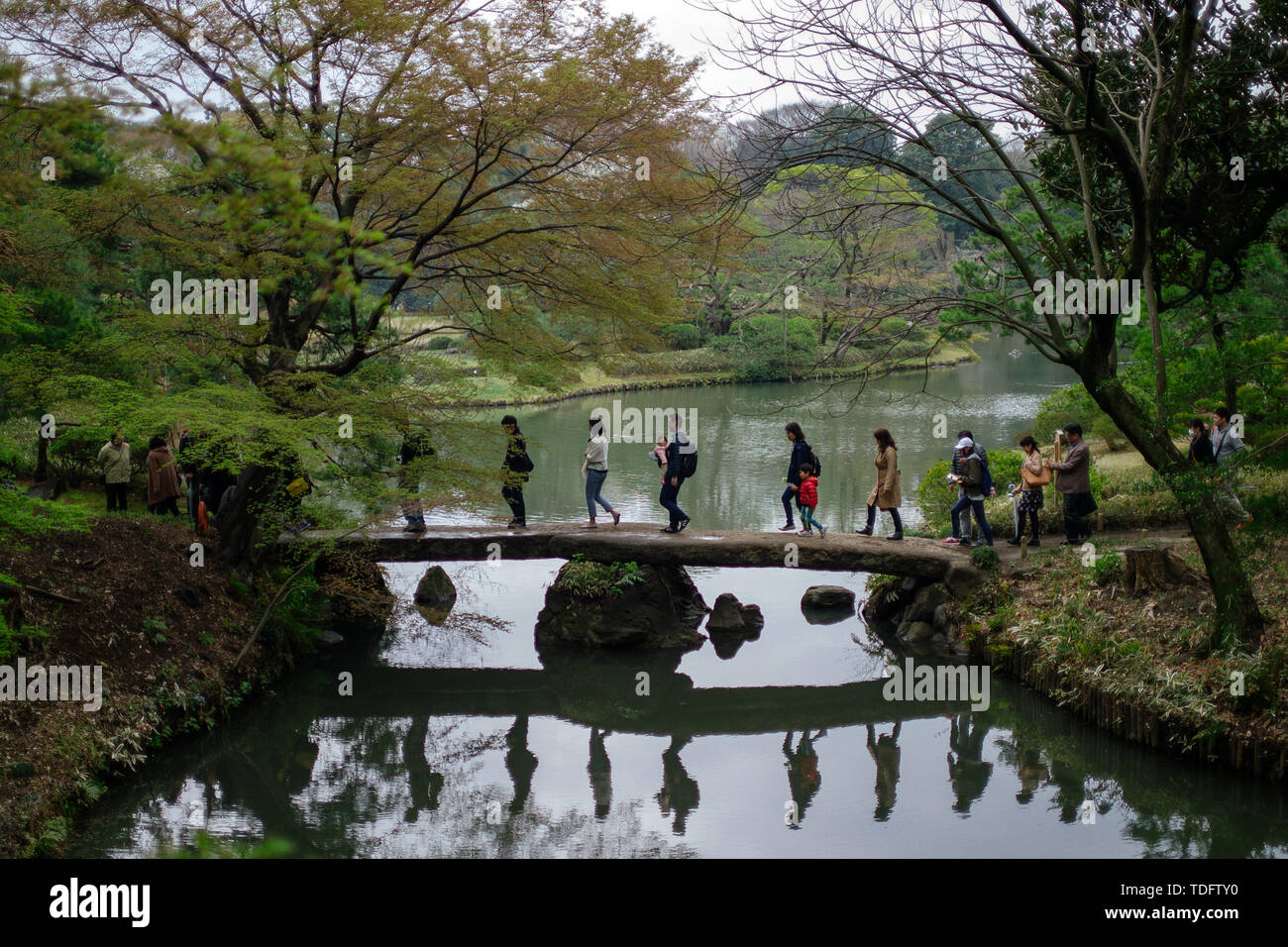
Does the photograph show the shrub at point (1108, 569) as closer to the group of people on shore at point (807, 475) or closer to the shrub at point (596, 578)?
the group of people on shore at point (807, 475)

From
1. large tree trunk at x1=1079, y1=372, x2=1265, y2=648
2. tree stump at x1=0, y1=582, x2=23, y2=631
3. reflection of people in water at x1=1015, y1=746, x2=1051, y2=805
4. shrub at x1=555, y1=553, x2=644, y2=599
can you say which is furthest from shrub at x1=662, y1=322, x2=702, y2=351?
tree stump at x1=0, y1=582, x2=23, y2=631

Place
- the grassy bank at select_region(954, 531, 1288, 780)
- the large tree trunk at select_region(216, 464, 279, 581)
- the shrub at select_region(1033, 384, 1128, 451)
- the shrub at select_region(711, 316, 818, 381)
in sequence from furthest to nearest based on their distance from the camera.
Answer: the shrub at select_region(711, 316, 818, 381) < the shrub at select_region(1033, 384, 1128, 451) < the large tree trunk at select_region(216, 464, 279, 581) < the grassy bank at select_region(954, 531, 1288, 780)

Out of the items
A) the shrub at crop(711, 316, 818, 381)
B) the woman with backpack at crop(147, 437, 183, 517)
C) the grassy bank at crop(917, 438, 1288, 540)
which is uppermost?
the shrub at crop(711, 316, 818, 381)

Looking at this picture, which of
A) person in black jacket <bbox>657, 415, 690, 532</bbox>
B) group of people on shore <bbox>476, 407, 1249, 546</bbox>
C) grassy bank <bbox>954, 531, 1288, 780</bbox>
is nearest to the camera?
grassy bank <bbox>954, 531, 1288, 780</bbox>

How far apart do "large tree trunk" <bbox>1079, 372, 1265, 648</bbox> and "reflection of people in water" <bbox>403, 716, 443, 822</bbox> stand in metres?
6.32

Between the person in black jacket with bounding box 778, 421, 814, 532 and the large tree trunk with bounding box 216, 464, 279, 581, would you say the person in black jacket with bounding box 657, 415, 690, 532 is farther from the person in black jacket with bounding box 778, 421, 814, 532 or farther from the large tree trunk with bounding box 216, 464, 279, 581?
the large tree trunk with bounding box 216, 464, 279, 581

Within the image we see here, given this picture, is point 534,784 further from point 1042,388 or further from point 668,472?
point 1042,388

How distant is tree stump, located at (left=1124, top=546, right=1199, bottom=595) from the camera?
975 cm

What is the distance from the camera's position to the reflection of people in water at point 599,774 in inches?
329

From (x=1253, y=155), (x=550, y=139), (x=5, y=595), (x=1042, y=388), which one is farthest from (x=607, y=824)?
(x=1042, y=388)

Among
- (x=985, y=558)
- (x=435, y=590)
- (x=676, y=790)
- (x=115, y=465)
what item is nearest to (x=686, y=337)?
(x=435, y=590)

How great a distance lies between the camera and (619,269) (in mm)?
11828

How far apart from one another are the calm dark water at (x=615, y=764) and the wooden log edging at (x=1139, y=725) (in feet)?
0.41

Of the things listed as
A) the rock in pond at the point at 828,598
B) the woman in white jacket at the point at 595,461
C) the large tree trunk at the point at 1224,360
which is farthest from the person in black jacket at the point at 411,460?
the large tree trunk at the point at 1224,360
